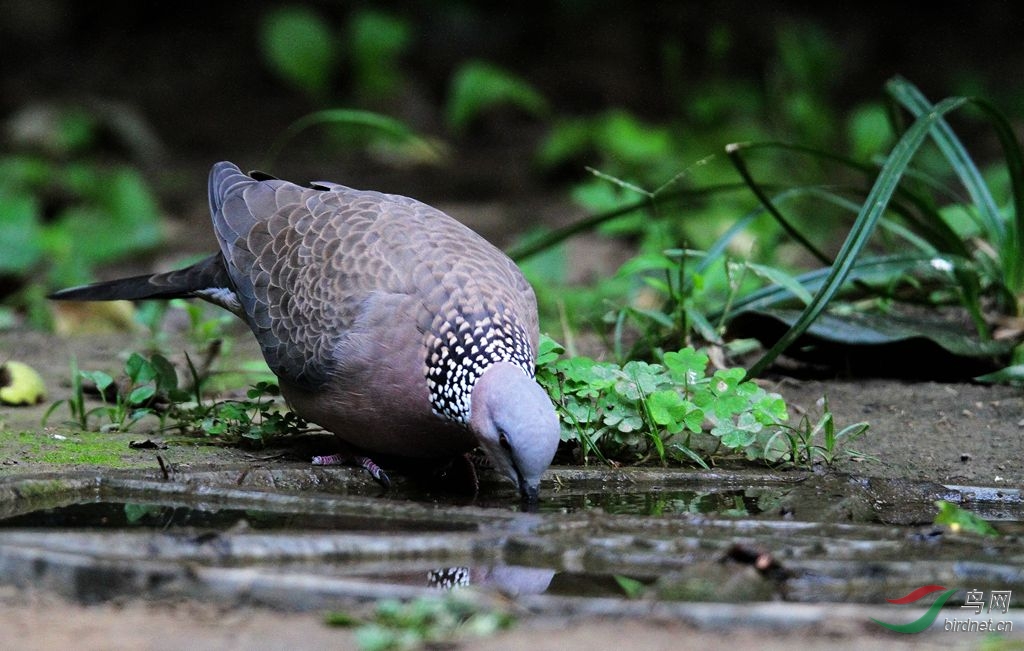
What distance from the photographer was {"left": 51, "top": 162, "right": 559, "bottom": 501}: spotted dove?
12.2 feet

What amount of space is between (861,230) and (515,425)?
186cm

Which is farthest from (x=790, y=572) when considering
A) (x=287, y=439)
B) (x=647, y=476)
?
(x=287, y=439)

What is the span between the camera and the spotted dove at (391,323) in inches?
147

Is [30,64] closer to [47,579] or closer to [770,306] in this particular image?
[770,306]

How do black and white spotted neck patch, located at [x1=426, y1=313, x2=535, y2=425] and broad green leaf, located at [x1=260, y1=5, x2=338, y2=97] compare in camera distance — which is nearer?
black and white spotted neck patch, located at [x1=426, y1=313, x2=535, y2=425]

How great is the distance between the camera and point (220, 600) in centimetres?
278

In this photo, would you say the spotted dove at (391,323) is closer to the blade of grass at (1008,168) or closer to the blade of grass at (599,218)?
the blade of grass at (599,218)

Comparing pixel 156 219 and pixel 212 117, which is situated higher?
pixel 212 117

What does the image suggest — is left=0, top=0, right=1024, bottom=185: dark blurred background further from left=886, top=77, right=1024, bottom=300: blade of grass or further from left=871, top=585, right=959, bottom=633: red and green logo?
left=871, top=585, right=959, bottom=633: red and green logo

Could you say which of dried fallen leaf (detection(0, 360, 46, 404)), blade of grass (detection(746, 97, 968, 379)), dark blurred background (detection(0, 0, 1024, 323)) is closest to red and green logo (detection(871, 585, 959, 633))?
blade of grass (detection(746, 97, 968, 379))

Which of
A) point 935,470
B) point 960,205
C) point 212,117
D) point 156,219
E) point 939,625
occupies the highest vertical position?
point 212,117

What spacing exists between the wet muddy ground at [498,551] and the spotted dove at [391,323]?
0.21 meters

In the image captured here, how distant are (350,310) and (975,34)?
34.5ft

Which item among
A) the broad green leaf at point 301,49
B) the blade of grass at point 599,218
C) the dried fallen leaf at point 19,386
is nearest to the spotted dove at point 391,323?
the blade of grass at point 599,218
